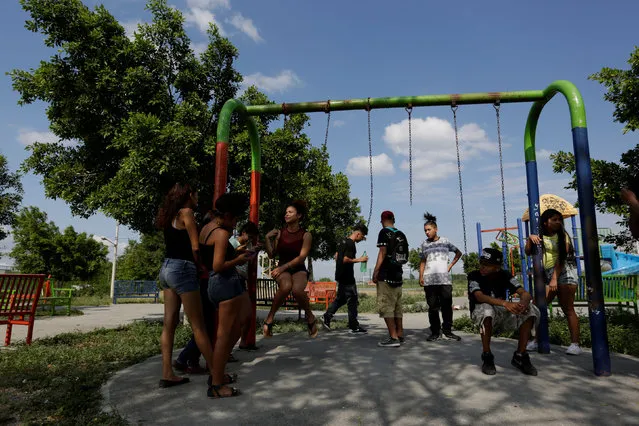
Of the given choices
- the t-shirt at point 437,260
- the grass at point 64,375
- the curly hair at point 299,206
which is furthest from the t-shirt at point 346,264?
the grass at point 64,375

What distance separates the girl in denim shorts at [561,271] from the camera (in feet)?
17.6

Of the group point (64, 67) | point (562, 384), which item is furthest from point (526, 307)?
point (64, 67)

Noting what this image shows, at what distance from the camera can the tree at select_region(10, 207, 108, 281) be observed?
29625 mm

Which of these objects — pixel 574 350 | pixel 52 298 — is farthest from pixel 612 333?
pixel 52 298

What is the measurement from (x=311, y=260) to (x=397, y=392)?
954 inches

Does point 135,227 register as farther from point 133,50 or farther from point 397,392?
point 397,392

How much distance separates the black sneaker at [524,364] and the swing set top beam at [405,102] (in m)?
3.45

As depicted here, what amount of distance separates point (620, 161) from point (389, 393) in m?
9.23

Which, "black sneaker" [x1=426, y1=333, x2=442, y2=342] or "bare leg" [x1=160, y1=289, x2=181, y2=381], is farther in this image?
"black sneaker" [x1=426, y1=333, x2=442, y2=342]

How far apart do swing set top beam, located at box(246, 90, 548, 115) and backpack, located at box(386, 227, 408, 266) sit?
6.39 ft

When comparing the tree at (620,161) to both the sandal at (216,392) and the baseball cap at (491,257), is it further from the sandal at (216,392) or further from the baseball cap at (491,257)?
the sandal at (216,392)

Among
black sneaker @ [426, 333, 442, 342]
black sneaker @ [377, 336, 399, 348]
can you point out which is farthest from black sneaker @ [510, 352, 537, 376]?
black sneaker @ [426, 333, 442, 342]

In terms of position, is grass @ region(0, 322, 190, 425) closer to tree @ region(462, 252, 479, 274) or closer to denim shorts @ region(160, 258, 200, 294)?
denim shorts @ region(160, 258, 200, 294)

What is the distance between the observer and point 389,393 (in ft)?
12.2
